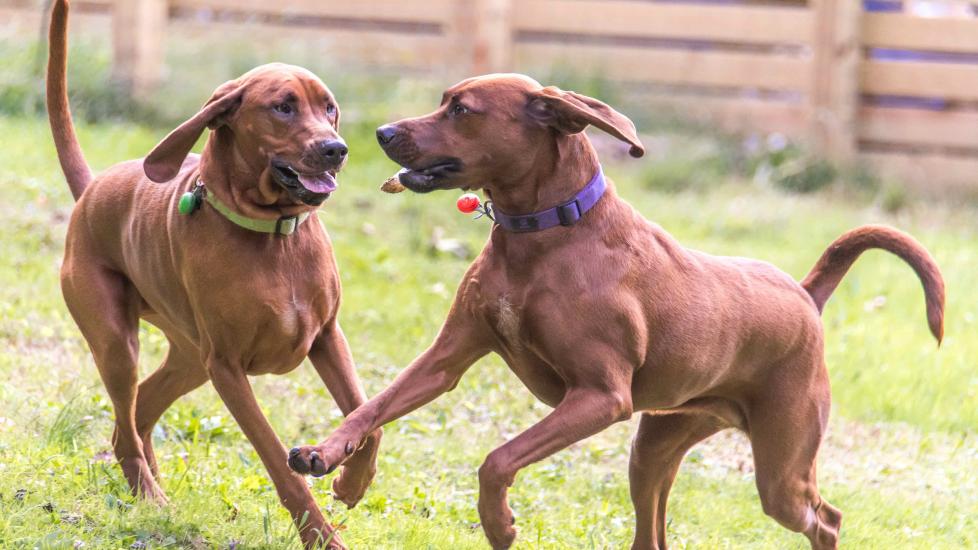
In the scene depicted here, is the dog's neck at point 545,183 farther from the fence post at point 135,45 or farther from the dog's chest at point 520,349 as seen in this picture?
the fence post at point 135,45

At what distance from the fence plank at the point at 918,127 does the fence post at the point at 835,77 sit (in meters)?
0.20

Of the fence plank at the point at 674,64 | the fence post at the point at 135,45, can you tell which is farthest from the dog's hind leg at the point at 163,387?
the fence plank at the point at 674,64

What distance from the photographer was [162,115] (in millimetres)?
11133

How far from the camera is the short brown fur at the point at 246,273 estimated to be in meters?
4.44

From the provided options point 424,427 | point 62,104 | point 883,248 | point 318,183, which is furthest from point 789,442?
point 62,104

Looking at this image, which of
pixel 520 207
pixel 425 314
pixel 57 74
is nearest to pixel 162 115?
pixel 425 314

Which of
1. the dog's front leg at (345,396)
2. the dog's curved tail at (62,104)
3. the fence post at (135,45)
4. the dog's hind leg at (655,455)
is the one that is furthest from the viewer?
the fence post at (135,45)

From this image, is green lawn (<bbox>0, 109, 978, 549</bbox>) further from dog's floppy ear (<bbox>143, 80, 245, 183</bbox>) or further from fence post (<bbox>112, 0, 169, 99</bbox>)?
fence post (<bbox>112, 0, 169, 99</bbox>)

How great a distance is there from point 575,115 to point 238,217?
1172 millimetres

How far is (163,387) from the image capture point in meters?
5.25

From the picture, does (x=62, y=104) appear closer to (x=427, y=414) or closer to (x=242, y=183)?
(x=242, y=183)

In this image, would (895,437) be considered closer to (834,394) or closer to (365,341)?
(834,394)

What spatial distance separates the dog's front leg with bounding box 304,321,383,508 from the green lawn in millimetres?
267

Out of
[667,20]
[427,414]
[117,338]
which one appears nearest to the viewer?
[117,338]
